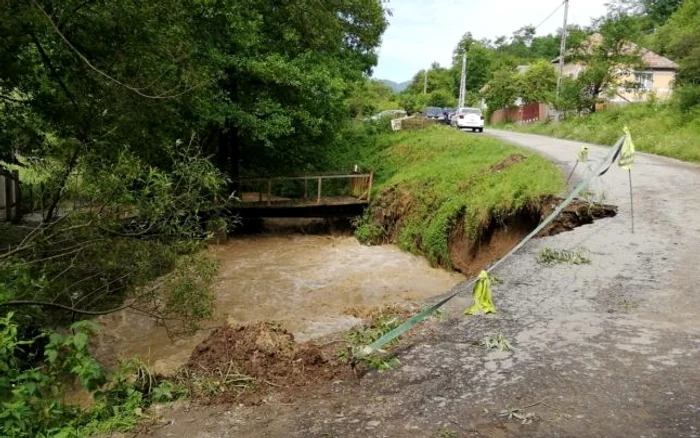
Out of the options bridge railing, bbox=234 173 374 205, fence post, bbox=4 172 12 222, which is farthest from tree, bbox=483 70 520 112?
fence post, bbox=4 172 12 222

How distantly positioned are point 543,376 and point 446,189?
10.9 metres

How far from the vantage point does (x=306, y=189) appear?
1919 cm

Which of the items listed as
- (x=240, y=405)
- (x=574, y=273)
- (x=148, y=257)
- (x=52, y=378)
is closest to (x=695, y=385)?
(x=574, y=273)

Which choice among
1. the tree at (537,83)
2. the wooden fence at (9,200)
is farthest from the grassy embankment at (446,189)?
the tree at (537,83)

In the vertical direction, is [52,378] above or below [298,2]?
below

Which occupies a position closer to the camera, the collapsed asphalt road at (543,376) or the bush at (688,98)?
the collapsed asphalt road at (543,376)

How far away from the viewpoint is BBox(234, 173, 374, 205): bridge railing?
18.0m

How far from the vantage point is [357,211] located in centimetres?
1930

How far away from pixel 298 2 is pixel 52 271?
11660 mm

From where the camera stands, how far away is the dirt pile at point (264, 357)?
505cm

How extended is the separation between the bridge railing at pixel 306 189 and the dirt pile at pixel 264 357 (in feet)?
39.0

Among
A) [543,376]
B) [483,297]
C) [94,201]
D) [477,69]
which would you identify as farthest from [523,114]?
[543,376]

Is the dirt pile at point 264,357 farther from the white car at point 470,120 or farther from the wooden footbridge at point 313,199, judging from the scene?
the white car at point 470,120

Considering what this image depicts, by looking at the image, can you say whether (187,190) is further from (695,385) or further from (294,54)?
(294,54)
